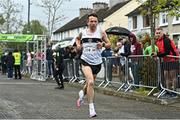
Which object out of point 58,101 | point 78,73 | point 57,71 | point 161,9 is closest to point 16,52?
point 78,73

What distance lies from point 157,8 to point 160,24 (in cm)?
3123

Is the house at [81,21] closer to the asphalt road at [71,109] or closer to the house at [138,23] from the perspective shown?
the house at [138,23]

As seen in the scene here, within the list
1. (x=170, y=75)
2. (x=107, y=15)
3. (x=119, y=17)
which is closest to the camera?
(x=170, y=75)

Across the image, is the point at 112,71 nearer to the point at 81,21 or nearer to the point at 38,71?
the point at 38,71

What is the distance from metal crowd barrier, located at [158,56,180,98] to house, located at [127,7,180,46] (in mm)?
25353

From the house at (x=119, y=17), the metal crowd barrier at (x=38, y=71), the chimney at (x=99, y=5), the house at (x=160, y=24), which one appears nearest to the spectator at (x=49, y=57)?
the metal crowd barrier at (x=38, y=71)

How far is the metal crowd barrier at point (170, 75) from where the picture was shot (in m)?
13.3

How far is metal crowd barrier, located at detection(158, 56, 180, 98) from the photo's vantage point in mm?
13289

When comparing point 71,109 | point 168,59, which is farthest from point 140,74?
point 71,109

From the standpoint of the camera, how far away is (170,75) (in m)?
13.6

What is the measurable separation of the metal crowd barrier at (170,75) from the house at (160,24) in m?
25.4

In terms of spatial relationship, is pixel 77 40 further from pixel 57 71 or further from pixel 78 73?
pixel 78 73

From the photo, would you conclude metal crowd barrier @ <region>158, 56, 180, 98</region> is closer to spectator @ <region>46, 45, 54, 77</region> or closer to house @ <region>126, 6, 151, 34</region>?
spectator @ <region>46, 45, 54, 77</region>

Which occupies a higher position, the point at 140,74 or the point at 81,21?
the point at 81,21
